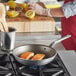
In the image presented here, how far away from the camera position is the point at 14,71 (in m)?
0.85

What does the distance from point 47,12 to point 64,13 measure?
279mm

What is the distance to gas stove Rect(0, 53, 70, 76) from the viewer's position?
84cm

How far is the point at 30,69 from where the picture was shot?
2.86 ft

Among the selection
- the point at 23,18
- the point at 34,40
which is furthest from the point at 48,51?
the point at 23,18

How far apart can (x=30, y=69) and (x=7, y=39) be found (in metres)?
0.20

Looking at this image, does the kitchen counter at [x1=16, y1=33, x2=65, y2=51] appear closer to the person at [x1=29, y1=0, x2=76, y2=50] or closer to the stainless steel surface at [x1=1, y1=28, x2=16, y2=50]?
the person at [x1=29, y1=0, x2=76, y2=50]

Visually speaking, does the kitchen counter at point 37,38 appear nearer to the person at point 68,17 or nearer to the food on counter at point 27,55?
the person at point 68,17

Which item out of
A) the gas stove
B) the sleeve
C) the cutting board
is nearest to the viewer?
the gas stove

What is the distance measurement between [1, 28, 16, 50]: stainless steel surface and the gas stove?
0.29ft

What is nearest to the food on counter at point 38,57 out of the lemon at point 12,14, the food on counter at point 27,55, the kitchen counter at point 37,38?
the food on counter at point 27,55

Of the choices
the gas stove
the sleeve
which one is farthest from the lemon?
the gas stove

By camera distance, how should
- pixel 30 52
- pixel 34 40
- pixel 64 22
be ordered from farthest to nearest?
pixel 64 22
pixel 34 40
pixel 30 52

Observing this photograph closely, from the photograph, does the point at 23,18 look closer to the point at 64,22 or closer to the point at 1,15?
the point at 64,22

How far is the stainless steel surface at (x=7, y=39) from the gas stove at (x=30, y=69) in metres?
0.09
